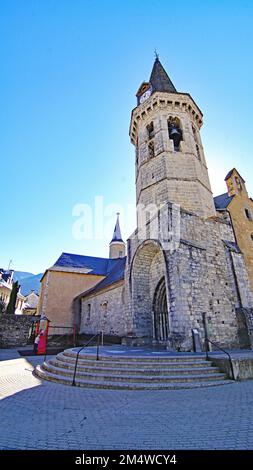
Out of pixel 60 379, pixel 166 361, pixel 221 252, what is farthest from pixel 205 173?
pixel 60 379

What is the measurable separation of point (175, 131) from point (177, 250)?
8.05 meters

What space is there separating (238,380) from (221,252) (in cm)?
609

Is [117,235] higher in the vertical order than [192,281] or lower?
higher

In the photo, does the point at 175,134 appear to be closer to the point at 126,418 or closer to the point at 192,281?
the point at 192,281

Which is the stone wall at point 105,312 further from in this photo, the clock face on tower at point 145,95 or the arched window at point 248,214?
the clock face on tower at point 145,95

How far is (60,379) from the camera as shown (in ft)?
18.4

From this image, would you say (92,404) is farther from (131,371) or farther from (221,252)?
(221,252)

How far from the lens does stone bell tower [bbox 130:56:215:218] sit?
37.2ft

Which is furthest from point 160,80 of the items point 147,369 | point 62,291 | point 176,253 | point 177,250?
point 62,291

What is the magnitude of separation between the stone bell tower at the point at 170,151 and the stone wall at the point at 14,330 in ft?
43.3

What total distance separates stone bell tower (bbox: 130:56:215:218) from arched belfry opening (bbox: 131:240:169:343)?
285 centimetres

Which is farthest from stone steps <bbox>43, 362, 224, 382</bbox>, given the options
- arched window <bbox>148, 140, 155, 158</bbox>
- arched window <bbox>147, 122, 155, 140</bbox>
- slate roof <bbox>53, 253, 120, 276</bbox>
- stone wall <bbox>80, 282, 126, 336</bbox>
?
slate roof <bbox>53, 253, 120, 276</bbox>

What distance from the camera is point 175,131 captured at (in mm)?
13047
